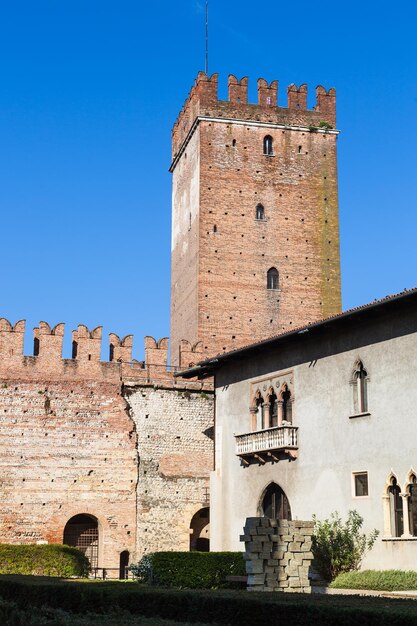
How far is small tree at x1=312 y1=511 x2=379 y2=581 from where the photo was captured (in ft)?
69.5

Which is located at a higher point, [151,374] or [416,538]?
[151,374]

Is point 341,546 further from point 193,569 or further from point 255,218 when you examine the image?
point 255,218

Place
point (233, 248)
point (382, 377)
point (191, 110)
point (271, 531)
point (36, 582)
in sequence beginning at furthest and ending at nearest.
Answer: point (191, 110) → point (233, 248) → point (382, 377) → point (271, 531) → point (36, 582)

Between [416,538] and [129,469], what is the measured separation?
1215 centimetres

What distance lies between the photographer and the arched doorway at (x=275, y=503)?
80.8 ft

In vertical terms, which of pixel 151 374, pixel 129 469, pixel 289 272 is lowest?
pixel 129 469

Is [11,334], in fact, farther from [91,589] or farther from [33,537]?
[91,589]

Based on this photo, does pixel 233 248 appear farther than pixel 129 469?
Yes

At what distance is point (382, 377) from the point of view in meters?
21.3

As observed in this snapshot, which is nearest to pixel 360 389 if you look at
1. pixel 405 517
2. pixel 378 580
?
pixel 405 517

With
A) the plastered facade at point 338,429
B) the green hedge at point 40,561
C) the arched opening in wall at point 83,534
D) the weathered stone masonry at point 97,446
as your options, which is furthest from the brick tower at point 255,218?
the green hedge at point 40,561

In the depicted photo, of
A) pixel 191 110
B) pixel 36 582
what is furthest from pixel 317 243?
pixel 36 582

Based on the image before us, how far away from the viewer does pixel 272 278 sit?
38.6 metres

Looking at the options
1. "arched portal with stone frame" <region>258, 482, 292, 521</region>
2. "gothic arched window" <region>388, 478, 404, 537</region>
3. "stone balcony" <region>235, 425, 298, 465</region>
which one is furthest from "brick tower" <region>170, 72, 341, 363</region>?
"gothic arched window" <region>388, 478, 404, 537</region>
